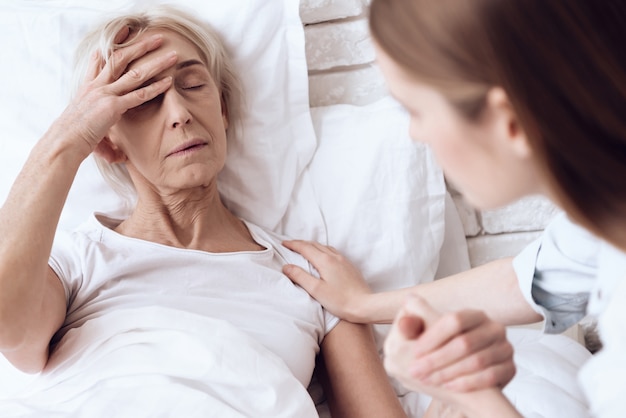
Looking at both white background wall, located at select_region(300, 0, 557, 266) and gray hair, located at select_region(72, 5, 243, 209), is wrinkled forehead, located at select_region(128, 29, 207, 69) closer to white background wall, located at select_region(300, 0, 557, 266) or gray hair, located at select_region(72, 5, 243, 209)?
gray hair, located at select_region(72, 5, 243, 209)

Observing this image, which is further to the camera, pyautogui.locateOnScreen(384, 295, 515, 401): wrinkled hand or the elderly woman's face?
the elderly woman's face

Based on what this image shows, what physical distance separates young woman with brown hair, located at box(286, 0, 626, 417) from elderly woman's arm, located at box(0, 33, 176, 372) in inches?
25.1

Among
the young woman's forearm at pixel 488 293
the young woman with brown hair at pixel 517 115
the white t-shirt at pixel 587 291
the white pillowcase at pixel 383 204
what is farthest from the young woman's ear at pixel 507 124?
the white pillowcase at pixel 383 204

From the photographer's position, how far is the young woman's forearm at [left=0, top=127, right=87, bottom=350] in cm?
119

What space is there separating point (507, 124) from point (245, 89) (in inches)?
40.6

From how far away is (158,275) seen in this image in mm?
1429

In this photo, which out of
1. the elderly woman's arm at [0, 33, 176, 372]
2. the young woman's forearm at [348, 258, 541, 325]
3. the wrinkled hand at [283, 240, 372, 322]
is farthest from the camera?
the wrinkled hand at [283, 240, 372, 322]

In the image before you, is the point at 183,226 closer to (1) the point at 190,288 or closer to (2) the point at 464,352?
(1) the point at 190,288

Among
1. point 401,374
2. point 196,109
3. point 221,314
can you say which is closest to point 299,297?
point 221,314

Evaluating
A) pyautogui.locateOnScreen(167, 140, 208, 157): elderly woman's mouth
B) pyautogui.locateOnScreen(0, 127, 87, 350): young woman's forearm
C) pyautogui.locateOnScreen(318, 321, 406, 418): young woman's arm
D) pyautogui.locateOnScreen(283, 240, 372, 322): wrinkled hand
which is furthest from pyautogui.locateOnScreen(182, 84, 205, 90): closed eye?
pyautogui.locateOnScreen(318, 321, 406, 418): young woman's arm

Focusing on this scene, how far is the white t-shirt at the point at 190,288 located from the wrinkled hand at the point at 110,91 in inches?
7.8

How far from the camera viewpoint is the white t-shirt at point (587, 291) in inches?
29.1

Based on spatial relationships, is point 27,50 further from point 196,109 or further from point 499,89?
point 499,89

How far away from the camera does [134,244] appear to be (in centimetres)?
145
